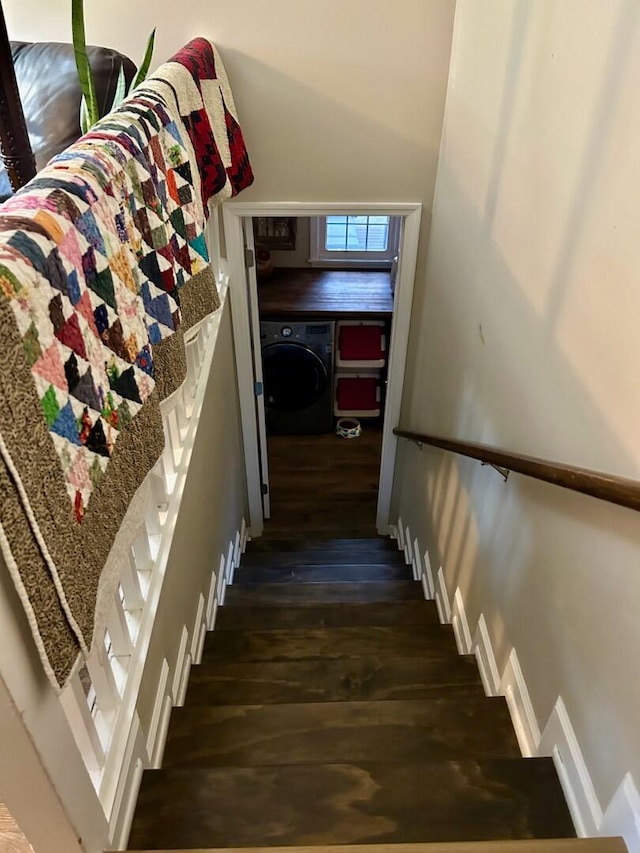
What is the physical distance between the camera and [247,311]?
10.3ft

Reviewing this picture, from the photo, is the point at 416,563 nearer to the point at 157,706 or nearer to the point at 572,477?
the point at 157,706

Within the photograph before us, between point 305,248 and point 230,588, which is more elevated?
point 305,248

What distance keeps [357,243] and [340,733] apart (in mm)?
3967

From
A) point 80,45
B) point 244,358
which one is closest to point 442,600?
point 244,358

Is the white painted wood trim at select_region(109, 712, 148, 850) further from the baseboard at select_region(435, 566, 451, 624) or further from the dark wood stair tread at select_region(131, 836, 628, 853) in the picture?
the baseboard at select_region(435, 566, 451, 624)

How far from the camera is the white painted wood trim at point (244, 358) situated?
2887 mm

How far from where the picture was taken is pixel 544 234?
148cm

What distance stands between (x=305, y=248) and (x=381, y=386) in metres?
1.22

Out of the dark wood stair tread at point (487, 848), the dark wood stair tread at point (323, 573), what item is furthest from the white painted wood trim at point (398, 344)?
the dark wood stair tread at point (487, 848)

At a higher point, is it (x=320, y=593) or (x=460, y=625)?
(x=460, y=625)

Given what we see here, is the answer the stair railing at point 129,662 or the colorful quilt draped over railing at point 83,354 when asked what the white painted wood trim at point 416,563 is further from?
the colorful quilt draped over railing at point 83,354

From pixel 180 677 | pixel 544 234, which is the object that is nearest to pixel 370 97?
pixel 544 234

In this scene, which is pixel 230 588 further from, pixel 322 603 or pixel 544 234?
pixel 544 234

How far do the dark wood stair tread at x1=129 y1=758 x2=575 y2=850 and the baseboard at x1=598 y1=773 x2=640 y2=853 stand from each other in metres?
0.20
